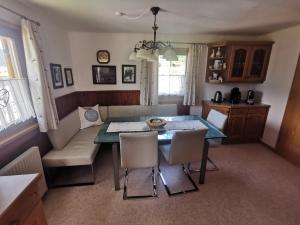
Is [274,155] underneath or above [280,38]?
underneath

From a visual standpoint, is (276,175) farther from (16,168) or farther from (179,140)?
(16,168)

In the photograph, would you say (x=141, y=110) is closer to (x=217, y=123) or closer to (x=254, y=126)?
(x=217, y=123)

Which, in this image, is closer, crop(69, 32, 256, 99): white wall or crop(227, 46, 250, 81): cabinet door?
crop(227, 46, 250, 81): cabinet door

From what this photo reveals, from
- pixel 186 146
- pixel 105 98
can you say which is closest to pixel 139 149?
pixel 186 146

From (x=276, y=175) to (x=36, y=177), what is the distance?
3.14m

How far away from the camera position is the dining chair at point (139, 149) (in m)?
1.79

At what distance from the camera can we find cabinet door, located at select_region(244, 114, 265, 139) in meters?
3.31

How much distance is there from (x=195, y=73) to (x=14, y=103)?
10.3 feet

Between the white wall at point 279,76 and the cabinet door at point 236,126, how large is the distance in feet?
1.85

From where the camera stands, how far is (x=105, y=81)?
346cm

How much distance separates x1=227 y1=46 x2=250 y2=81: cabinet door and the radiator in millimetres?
3498

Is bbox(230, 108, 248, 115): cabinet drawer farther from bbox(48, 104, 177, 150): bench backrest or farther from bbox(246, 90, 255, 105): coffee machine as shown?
bbox(48, 104, 177, 150): bench backrest

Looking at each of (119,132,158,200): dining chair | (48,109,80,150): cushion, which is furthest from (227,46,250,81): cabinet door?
(48,109,80,150): cushion

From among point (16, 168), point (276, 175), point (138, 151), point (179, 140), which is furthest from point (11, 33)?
point (276, 175)
